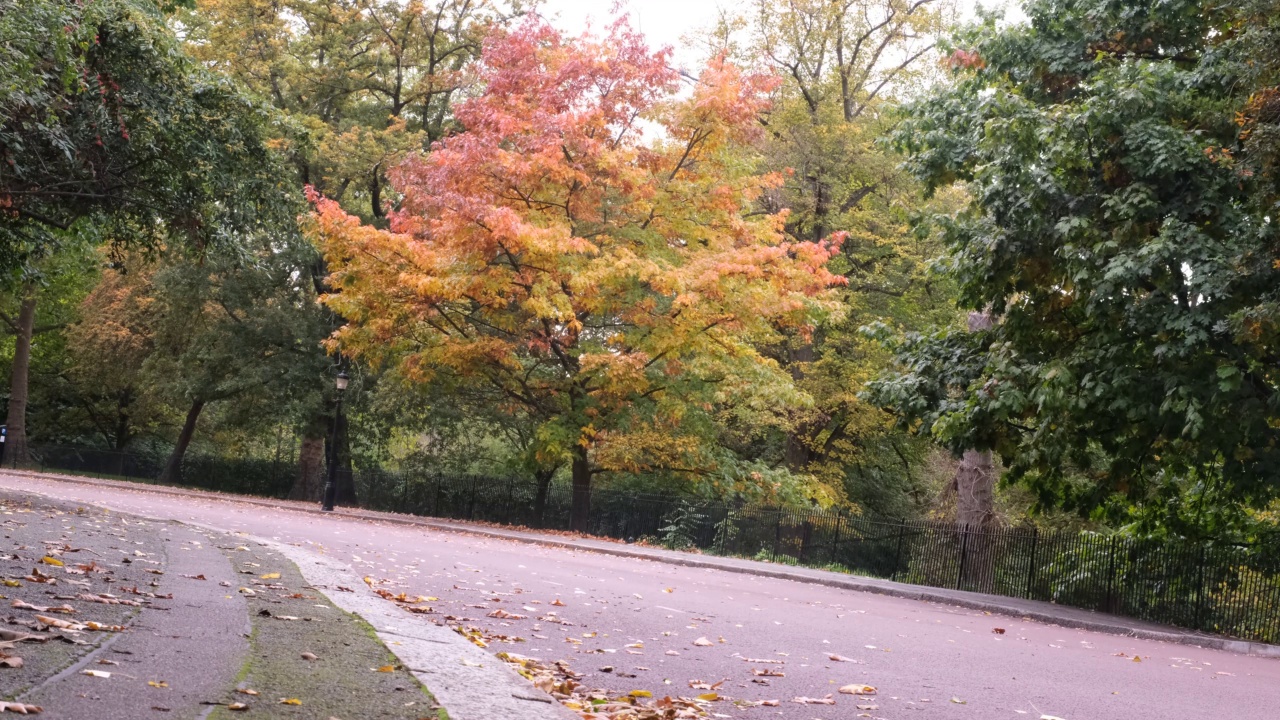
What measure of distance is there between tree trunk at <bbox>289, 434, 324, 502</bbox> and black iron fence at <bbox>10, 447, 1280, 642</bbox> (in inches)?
54.7

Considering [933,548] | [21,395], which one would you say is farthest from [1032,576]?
[21,395]

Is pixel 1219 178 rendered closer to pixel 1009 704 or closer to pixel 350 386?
pixel 1009 704

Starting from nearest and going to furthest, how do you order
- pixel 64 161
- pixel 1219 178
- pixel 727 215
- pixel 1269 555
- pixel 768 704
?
pixel 768 704 < pixel 1219 178 < pixel 64 161 < pixel 1269 555 < pixel 727 215

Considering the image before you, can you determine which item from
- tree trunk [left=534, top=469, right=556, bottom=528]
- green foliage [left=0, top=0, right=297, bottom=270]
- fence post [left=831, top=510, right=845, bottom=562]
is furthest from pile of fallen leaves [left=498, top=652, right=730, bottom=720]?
tree trunk [left=534, top=469, right=556, bottom=528]

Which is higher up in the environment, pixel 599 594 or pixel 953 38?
pixel 953 38

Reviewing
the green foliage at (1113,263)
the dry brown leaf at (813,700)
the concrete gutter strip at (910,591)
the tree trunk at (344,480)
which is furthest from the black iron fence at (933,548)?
the dry brown leaf at (813,700)

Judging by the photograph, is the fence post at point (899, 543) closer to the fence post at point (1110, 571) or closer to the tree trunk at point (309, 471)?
the fence post at point (1110, 571)

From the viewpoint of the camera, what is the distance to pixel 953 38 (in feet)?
61.6

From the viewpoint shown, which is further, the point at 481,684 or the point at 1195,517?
the point at 1195,517

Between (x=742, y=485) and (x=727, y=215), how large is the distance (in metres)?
6.66

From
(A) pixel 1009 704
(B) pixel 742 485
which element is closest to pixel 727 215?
(B) pixel 742 485

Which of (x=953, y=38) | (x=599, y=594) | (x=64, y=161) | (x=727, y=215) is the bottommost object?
(x=599, y=594)

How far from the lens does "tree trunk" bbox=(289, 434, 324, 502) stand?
3797 centimetres

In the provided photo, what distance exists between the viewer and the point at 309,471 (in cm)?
3828
